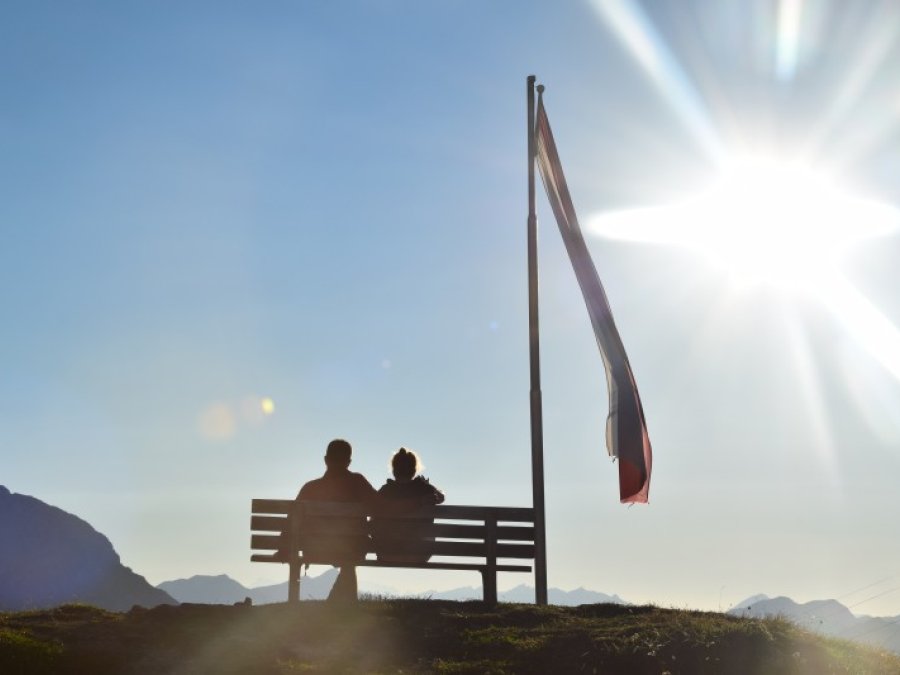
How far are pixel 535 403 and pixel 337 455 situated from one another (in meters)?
3.27

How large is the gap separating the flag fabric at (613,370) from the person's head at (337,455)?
13.9 feet

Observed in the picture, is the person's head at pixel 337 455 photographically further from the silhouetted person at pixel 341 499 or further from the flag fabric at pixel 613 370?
the flag fabric at pixel 613 370

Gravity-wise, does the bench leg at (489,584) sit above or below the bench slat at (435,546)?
below

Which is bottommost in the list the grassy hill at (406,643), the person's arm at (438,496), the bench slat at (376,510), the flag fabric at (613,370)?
the grassy hill at (406,643)

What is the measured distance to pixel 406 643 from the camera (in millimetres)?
11828

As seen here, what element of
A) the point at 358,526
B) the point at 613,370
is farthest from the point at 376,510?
the point at 613,370

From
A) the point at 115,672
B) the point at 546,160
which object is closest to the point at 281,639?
the point at 115,672

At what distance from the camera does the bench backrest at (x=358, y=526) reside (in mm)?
14562

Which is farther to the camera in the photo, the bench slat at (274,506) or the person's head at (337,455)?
the person's head at (337,455)

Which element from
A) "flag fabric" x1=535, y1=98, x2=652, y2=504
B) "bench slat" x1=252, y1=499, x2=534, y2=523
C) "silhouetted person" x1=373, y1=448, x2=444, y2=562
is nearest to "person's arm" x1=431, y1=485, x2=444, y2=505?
"silhouetted person" x1=373, y1=448, x2=444, y2=562

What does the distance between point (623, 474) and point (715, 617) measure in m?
3.26

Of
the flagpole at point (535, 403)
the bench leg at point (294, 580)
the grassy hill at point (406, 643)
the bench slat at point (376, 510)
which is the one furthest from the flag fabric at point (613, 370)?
the bench leg at point (294, 580)

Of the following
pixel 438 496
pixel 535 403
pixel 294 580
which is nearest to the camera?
pixel 294 580

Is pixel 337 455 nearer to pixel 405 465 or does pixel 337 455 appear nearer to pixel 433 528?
pixel 405 465
